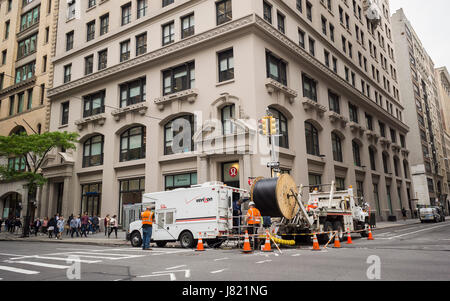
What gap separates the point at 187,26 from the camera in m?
28.2

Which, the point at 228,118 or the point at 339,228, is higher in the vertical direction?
the point at 228,118

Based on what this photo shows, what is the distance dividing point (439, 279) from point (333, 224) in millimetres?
11263

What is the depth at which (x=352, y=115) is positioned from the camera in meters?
39.2

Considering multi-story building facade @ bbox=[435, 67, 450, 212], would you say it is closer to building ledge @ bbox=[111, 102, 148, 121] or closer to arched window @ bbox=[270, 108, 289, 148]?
arched window @ bbox=[270, 108, 289, 148]

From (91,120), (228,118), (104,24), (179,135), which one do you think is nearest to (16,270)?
(228,118)

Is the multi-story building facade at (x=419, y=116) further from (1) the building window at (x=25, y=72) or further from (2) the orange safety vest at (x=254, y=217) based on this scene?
(1) the building window at (x=25, y=72)

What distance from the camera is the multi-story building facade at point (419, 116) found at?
215ft

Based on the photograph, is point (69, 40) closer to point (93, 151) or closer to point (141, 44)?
point (141, 44)

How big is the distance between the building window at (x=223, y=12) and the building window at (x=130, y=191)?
47.8ft

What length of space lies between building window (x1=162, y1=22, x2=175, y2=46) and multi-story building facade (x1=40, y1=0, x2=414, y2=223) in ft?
0.48

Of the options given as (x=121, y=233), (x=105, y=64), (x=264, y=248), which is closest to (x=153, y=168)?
(x=121, y=233)

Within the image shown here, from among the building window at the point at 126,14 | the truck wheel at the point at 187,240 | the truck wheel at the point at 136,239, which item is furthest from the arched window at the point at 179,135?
the building window at the point at 126,14

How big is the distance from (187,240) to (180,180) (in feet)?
33.7

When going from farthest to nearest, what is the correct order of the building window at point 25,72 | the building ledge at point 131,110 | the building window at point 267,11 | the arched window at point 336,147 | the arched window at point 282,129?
the building window at point 25,72, the arched window at point 336,147, the building ledge at point 131,110, the building window at point 267,11, the arched window at point 282,129
